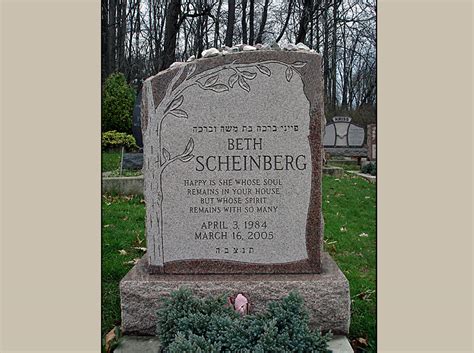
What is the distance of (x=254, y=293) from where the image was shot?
329 centimetres

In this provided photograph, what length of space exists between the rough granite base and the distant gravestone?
14543mm

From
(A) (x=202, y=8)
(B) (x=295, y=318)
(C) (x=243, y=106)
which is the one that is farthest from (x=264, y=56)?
(A) (x=202, y=8)

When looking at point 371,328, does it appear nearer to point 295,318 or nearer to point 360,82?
point 295,318

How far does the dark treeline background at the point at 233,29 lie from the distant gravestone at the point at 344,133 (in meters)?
1.56

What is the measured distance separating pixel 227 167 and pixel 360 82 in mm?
15259

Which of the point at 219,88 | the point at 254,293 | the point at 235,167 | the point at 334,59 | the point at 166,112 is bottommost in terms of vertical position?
the point at 254,293

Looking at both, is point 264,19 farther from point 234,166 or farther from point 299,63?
point 234,166

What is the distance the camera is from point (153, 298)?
331 centimetres

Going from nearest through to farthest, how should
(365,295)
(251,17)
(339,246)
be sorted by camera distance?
(365,295) < (339,246) < (251,17)

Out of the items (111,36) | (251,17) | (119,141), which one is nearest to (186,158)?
(119,141)

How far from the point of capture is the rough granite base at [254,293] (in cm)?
326

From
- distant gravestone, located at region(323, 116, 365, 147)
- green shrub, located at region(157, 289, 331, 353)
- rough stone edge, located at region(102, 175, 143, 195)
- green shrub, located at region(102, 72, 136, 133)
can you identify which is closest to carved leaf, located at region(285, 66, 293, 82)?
green shrub, located at region(157, 289, 331, 353)

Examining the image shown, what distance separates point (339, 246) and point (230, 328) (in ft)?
10.9

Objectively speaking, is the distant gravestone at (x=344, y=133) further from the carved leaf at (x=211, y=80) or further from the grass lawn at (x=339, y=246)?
the carved leaf at (x=211, y=80)
